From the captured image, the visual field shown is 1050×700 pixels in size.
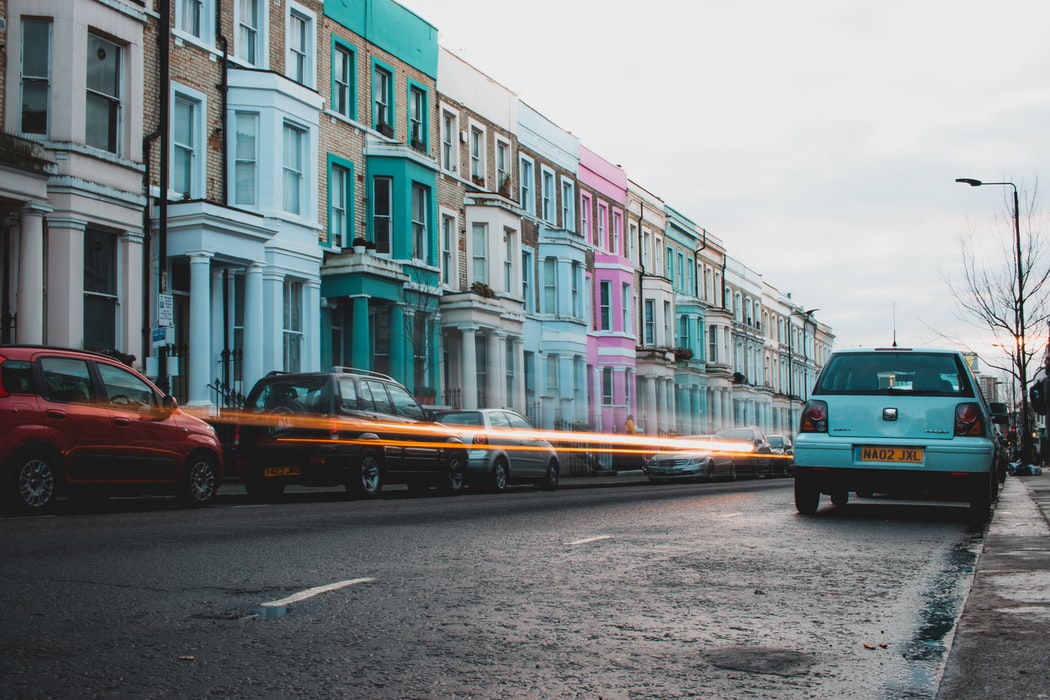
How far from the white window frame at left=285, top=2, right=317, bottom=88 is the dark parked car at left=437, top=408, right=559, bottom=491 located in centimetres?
1090

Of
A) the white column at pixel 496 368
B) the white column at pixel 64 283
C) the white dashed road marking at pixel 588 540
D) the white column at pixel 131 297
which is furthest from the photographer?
the white column at pixel 496 368

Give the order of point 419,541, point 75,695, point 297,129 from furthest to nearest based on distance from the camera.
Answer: point 297,129 < point 419,541 < point 75,695

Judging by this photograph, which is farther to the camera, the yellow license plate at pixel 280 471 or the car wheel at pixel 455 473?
the car wheel at pixel 455 473

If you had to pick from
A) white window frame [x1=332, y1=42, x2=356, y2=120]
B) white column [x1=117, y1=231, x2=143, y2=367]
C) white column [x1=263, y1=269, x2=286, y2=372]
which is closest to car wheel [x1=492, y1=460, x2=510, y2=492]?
white column [x1=263, y1=269, x2=286, y2=372]

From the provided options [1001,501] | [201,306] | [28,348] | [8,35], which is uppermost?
[8,35]

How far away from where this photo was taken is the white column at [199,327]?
22.9m

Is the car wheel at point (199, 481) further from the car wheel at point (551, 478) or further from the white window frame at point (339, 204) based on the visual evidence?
the white window frame at point (339, 204)

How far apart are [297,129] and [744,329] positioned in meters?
51.7

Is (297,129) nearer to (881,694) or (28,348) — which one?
(28,348)

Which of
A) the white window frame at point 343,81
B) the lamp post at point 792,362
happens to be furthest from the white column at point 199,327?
the lamp post at point 792,362

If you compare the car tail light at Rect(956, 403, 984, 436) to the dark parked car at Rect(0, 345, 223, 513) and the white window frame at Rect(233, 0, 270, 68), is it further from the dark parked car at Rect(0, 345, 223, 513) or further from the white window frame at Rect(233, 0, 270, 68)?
the white window frame at Rect(233, 0, 270, 68)

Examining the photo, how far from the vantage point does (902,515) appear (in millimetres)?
12570

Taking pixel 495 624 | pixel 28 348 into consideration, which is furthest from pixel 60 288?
pixel 495 624

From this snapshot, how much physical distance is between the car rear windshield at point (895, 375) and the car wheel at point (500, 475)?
394 inches
